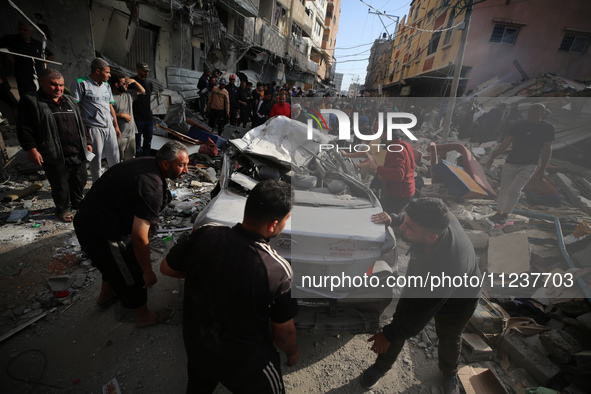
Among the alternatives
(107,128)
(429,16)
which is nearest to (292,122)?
(107,128)

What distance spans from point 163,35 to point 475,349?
12.3 m

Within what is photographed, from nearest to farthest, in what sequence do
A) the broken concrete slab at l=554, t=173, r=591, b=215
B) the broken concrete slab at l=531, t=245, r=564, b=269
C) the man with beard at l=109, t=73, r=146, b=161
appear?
1. the broken concrete slab at l=531, t=245, r=564, b=269
2. the man with beard at l=109, t=73, r=146, b=161
3. the broken concrete slab at l=554, t=173, r=591, b=215

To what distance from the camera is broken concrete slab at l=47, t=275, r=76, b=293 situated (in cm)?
256

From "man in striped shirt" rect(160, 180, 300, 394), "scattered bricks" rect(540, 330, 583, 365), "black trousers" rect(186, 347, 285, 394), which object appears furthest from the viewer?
"scattered bricks" rect(540, 330, 583, 365)

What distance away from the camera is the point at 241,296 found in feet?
3.64

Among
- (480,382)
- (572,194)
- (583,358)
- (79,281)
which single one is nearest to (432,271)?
(480,382)

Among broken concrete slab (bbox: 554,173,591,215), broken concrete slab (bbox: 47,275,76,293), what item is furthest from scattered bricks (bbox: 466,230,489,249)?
broken concrete slab (bbox: 47,275,76,293)

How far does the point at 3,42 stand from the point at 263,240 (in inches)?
245

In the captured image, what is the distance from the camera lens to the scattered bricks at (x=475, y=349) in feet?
7.62

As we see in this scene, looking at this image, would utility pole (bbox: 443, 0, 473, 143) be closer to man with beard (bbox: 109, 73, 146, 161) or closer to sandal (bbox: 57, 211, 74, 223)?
man with beard (bbox: 109, 73, 146, 161)

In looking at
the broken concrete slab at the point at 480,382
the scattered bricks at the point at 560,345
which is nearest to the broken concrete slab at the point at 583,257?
the scattered bricks at the point at 560,345

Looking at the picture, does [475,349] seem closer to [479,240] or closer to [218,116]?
[479,240]

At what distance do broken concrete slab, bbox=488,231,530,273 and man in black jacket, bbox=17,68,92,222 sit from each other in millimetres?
5676

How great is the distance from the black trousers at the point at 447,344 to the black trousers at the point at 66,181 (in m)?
4.25
